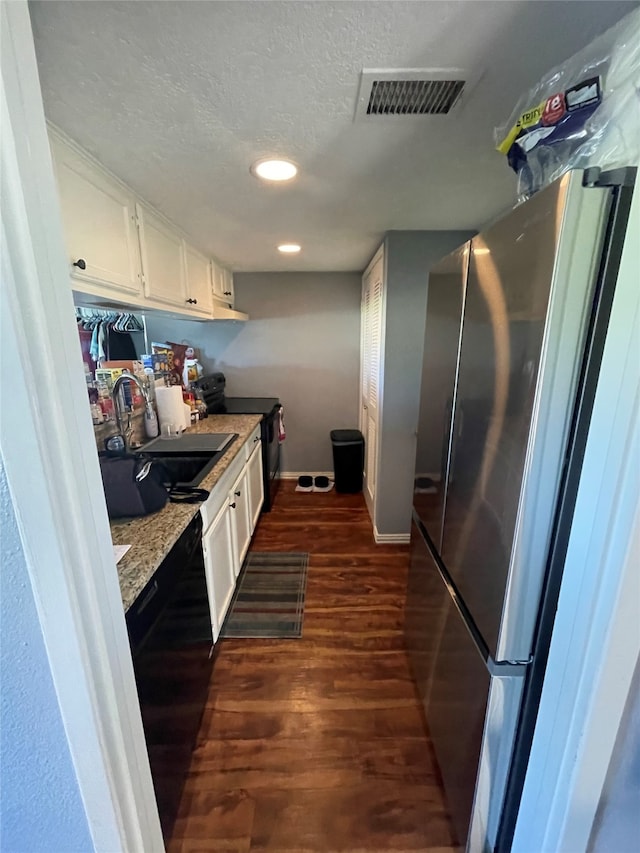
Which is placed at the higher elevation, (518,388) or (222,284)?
(222,284)

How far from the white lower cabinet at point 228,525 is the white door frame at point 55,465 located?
0.90 meters

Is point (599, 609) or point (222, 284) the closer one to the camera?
point (599, 609)

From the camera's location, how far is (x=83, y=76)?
0.92 meters

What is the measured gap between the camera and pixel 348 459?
3.64 metres

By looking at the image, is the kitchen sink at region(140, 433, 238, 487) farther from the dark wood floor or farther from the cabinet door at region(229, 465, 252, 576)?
the dark wood floor

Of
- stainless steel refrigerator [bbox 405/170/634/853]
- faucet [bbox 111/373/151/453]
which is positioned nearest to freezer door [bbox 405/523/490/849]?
stainless steel refrigerator [bbox 405/170/634/853]

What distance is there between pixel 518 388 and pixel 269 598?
77.7 inches

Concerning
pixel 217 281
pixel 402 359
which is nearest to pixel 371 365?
pixel 402 359

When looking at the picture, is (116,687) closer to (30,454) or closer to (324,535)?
(30,454)

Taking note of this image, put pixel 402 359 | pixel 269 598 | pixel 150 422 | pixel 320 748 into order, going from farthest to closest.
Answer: pixel 402 359 < pixel 150 422 < pixel 269 598 < pixel 320 748

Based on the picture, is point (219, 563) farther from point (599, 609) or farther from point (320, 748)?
point (599, 609)

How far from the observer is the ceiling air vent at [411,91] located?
36.3 inches

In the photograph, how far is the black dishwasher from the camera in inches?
39.3

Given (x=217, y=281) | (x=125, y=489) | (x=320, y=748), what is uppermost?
(x=217, y=281)
